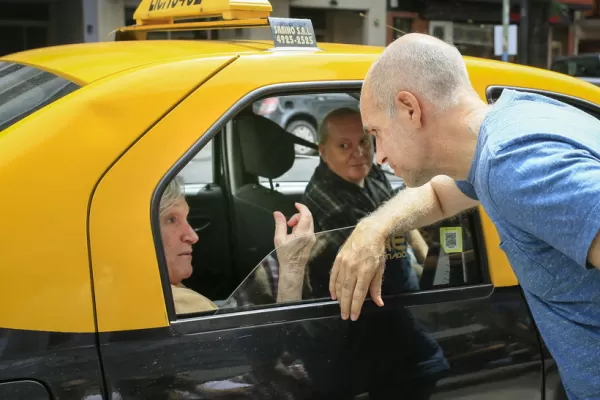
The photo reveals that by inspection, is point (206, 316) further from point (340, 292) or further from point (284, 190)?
point (284, 190)

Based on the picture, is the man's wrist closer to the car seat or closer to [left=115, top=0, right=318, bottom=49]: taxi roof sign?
[left=115, top=0, right=318, bottom=49]: taxi roof sign

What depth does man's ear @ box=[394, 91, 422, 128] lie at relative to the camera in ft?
5.12

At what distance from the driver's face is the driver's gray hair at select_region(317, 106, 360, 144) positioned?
3.12ft

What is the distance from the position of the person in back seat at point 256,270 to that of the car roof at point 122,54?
0.99ft

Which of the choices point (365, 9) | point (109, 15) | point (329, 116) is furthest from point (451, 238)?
point (365, 9)

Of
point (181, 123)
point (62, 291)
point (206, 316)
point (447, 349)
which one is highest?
point (181, 123)

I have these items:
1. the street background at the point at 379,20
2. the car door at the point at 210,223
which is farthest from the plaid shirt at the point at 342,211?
the street background at the point at 379,20

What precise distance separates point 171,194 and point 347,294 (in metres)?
0.51

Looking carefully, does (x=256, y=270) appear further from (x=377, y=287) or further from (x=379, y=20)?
(x=379, y=20)

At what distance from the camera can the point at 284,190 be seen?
3.70m

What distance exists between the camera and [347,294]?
74.4 inches

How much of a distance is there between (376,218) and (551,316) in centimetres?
57

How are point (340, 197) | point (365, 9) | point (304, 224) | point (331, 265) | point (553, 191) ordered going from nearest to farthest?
point (553, 191) < point (331, 265) < point (304, 224) < point (340, 197) < point (365, 9)

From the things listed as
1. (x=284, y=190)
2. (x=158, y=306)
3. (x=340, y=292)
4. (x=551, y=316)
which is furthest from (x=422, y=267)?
(x=284, y=190)
